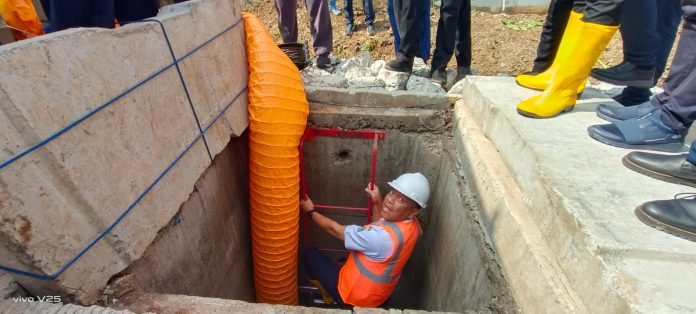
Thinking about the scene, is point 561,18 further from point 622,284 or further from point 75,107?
point 75,107

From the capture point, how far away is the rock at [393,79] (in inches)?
157

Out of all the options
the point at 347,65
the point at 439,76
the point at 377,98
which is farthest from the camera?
the point at 347,65

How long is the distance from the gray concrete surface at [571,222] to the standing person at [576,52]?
0.09 m

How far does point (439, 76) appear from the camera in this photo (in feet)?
14.2

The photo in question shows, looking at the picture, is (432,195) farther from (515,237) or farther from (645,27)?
(645,27)

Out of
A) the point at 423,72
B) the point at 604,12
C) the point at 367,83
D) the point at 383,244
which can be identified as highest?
the point at 604,12

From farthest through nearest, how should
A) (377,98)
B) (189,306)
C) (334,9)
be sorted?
(334,9) → (377,98) → (189,306)

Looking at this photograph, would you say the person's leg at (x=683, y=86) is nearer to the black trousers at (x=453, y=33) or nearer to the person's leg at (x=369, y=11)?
the black trousers at (x=453, y=33)

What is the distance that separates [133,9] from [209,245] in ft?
5.81

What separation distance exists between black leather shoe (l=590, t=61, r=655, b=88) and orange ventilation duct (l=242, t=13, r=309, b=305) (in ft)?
6.86

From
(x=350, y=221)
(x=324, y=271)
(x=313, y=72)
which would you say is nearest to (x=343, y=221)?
(x=350, y=221)

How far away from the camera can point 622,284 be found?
43.8 inches

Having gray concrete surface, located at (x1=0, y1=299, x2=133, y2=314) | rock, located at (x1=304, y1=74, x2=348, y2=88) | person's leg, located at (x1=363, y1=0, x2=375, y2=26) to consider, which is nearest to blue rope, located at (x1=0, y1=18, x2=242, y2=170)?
gray concrete surface, located at (x1=0, y1=299, x2=133, y2=314)

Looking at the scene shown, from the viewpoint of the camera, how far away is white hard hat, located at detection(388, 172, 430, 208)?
277 centimetres
